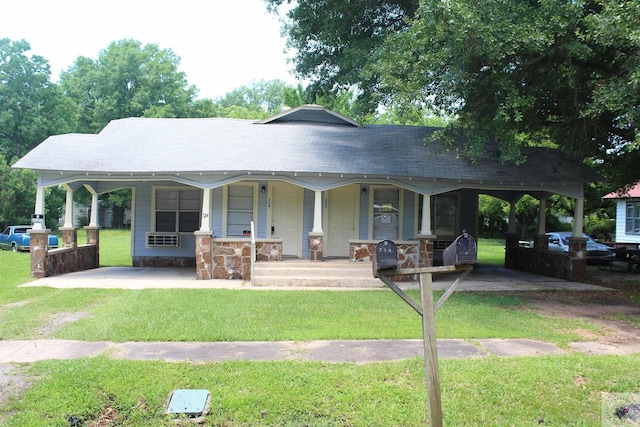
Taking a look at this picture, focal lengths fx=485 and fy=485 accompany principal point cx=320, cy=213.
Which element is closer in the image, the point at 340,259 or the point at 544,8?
the point at 544,8

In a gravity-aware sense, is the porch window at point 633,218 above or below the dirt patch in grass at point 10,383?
above

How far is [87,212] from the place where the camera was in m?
45.0

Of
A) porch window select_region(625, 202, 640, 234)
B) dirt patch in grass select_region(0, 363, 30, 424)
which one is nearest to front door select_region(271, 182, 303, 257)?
dirt patch in grass select_region(0, 363, 30, 424)

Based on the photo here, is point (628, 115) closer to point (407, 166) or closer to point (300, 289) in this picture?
point (407, 166)

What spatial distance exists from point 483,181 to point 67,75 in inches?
1761

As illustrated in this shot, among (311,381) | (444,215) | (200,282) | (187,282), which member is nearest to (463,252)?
(311,381)

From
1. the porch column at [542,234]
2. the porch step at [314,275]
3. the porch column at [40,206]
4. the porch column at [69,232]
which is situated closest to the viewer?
the porch step at [314,275]

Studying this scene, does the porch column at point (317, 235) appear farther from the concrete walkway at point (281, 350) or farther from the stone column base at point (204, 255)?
the concrete walkway at point (281, 350)

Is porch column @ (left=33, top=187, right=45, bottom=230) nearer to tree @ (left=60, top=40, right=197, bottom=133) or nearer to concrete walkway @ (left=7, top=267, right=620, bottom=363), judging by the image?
concrete walkway @ (left=7, top=267, right=620, bottom=363)

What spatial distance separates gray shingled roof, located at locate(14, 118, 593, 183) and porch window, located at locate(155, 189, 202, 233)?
168 cm

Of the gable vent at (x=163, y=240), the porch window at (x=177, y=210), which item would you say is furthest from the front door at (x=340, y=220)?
the gable vent at (x=163, y=240)

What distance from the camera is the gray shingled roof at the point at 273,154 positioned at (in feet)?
42.4

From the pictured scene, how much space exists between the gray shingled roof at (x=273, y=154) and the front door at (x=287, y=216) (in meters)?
1.29

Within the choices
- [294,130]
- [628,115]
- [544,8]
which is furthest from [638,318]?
[294,130]
